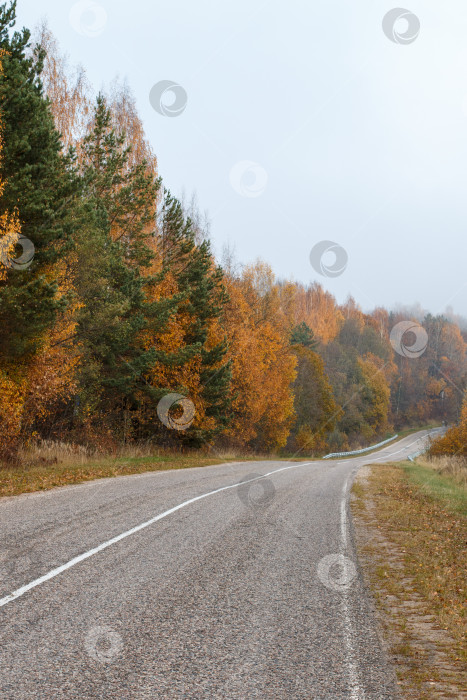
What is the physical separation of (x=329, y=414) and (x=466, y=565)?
186 feet

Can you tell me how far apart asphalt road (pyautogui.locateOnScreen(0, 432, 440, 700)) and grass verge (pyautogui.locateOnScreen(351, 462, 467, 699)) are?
24 centimetres

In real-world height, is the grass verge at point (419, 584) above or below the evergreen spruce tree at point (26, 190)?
below

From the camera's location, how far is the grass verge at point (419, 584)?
4.30m

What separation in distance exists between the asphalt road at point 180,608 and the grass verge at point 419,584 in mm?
244

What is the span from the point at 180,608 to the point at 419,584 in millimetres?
3208

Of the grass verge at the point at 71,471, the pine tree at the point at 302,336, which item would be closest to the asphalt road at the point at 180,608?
the grass verge at the point at 71,471

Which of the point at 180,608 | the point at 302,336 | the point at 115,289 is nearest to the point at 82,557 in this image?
the point at 180,608

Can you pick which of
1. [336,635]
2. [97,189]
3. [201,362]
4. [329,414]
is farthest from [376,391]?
[336,635]

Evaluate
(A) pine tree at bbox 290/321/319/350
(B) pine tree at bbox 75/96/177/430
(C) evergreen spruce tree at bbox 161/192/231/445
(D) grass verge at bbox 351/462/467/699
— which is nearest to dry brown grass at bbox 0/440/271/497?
(B) pine tree at bbox 75/96/177/430

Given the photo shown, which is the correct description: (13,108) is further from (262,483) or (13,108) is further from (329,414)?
(329,414)

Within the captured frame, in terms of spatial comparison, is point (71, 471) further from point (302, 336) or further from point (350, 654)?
point (302, 336)

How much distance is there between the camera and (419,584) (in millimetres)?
6727

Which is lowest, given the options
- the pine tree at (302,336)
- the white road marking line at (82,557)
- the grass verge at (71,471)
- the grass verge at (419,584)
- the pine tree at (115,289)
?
the grass verge at (419,584)

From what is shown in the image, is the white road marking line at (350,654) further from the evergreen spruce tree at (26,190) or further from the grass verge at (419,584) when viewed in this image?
the evergreen spruce tree at (26,190)
